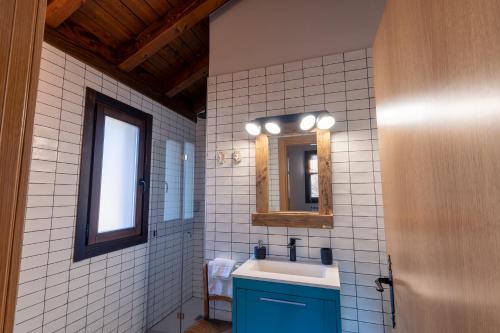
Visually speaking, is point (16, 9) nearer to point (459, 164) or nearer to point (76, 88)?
point (459, 164)

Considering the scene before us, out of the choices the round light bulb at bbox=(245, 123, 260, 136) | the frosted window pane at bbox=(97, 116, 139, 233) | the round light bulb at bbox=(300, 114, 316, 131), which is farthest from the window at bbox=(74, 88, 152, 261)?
the round light bulb at bbox=(300, 114, 316, 131)

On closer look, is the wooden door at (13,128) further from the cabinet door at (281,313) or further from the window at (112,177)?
the window at (112,177)

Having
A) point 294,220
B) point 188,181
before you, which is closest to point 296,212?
point 294,220

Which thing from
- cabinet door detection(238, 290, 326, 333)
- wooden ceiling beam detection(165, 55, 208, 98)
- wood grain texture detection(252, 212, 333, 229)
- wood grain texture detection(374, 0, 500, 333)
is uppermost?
wooden ceiling beam detection(165, 55, 208, 98)

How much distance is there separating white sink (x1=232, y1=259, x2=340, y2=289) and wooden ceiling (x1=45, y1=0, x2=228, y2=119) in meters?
2.10

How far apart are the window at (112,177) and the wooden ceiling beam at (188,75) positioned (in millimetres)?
541

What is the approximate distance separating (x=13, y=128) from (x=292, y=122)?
71.7 inches

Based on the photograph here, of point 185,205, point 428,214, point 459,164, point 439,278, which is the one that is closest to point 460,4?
point 459,164

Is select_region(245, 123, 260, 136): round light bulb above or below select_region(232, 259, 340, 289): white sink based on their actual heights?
above

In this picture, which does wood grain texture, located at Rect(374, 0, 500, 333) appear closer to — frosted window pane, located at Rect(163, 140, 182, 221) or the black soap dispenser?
the black soap dispenser

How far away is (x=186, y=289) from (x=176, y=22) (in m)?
2.88

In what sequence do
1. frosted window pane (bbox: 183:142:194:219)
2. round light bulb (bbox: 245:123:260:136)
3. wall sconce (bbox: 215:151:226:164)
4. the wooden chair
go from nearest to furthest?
the wooden chair, round light bulb (bbox: 245:123:260:136), wall sconce (bbox: 215:151:226:164), frosted window pane (bbox: 183:142:194:219)

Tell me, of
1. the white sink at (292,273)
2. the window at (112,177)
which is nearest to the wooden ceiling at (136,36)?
the window at (112,177)

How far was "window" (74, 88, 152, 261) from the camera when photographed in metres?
1.94
